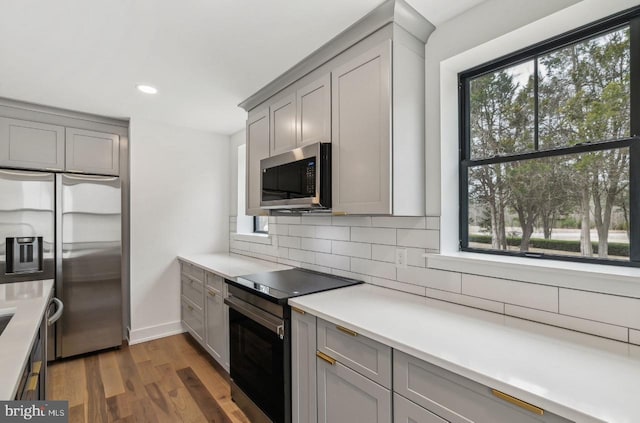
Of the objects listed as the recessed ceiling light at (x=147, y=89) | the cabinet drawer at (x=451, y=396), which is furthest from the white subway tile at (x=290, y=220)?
the cabinet drawer at (x=451, y=396)

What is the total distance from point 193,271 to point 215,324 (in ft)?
2.38

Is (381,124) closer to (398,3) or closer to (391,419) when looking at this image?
(398,3)

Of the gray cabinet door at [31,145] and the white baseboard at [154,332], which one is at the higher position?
the gray cabinet door at [31,145]

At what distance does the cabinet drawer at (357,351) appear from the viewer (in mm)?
1254

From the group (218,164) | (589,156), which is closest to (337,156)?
(589,156)

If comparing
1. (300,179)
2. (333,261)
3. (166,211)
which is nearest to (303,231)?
(333,261)

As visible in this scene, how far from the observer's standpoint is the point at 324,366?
60.3 inches

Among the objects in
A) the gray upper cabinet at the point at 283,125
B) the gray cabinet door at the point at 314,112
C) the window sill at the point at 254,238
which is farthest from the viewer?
the window sill at the point at 254,238

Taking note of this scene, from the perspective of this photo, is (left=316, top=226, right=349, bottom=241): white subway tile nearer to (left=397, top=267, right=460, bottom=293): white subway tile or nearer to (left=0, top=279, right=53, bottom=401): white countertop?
(left=397, top=267, right=460, bottom=293): white subway tile

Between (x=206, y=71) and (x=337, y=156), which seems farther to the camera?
(x=206, y=71)

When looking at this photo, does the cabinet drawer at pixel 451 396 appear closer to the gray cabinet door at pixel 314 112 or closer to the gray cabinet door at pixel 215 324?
the gray cabinet door at pixel 314 112

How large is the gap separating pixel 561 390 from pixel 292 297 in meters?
1.19

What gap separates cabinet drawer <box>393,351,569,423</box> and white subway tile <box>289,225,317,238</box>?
146cm

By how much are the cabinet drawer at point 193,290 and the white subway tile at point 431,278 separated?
1966 mm
